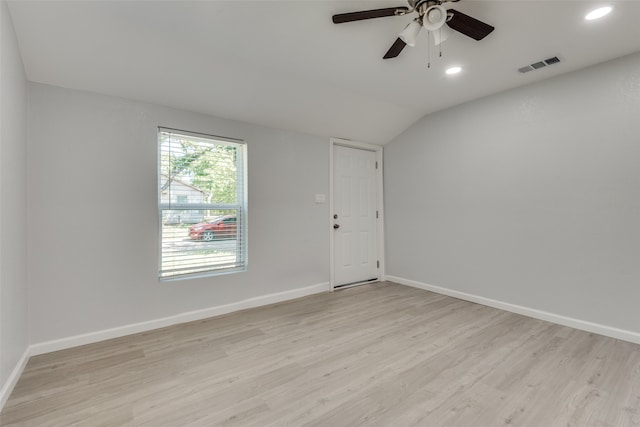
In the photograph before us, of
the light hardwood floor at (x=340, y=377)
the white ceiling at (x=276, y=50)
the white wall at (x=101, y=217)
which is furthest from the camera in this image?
the white wall at (x=101, y=217)

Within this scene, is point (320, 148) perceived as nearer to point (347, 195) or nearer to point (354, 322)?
point (347, 195)

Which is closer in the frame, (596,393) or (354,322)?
(596,393)

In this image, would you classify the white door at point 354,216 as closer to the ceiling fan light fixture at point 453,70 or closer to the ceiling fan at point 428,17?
the ceiling fan light fixture at point 453,70

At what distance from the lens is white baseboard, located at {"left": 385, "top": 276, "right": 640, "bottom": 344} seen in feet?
8.38

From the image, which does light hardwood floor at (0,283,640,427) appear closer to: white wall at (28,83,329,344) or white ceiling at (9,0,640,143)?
white wall at (28,83,329,344)

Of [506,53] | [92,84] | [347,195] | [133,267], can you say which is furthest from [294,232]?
[506,53]

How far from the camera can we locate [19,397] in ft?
5.89

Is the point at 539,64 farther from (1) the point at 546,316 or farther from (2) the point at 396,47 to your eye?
(1) the point at 546,316

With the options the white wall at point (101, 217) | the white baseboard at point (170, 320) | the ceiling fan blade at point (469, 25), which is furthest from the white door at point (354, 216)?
the ceiling fan blade at point (469, 25)

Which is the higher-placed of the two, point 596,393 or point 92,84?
point 92,84

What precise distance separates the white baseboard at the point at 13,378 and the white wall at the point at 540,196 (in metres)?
4.25

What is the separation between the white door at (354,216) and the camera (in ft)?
14.1

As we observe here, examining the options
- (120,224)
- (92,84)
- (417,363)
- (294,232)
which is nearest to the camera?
(417,363)

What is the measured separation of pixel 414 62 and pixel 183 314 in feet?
11.2
